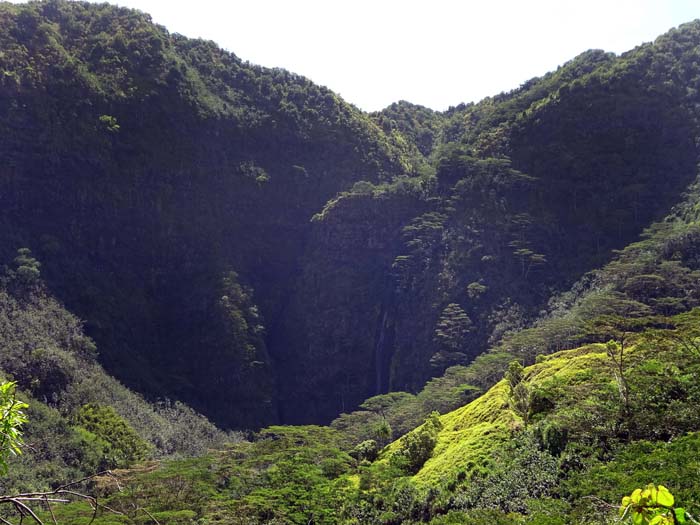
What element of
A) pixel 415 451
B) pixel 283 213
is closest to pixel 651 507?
pixel 415 451

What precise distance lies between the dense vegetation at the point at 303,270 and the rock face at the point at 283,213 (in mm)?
345

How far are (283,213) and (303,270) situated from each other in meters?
11.5

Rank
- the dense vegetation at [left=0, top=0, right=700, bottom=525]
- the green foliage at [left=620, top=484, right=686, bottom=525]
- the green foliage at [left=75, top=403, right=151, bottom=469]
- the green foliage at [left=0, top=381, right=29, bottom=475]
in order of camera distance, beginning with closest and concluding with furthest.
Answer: the green foliage at [left=620, top=484, right=686, bottom=525] < the green foliage at [left=0, top=381, right=29, bottom=475] < the dense vegetation at [left=0, top=0, right=700, bottom=525] < the green foliage at [left=75, top=403, right=151, bottom=469]

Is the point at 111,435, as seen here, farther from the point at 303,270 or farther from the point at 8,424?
the point at 8,424

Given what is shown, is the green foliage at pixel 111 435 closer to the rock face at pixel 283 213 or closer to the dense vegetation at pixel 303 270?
the dense vegetation at pixel 303 270

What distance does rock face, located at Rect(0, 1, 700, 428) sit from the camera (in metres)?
77.2

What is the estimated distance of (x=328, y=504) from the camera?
33156 millimetres

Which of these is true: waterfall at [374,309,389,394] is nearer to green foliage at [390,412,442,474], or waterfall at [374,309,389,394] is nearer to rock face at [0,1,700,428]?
rock face at [0,1,700,428]

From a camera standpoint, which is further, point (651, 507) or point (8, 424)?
point (8, 424)

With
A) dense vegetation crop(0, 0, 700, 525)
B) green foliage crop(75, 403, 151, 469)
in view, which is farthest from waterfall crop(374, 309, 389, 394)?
green foliage crop(75, 403, 151, 469)

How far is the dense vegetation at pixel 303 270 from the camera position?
1478 inches

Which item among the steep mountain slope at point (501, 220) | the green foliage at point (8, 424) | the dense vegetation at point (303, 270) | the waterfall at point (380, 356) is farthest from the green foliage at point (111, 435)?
the green foliage at point (8, 424)

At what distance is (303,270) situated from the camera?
99188 millimetres

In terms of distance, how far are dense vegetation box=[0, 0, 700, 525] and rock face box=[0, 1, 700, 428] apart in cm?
35
